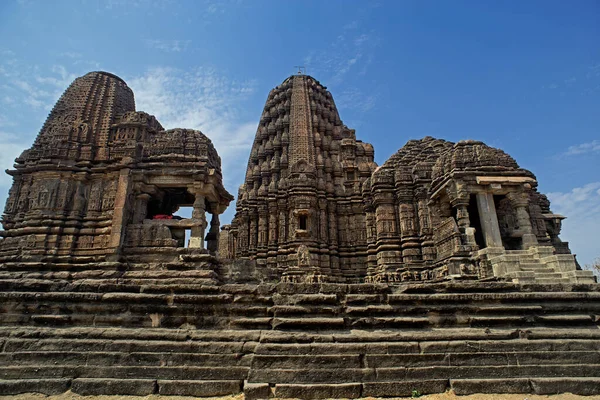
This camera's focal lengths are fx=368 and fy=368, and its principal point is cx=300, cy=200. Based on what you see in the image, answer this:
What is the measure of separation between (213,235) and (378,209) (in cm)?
990

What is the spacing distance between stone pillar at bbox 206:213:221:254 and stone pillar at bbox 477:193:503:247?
34.7ft

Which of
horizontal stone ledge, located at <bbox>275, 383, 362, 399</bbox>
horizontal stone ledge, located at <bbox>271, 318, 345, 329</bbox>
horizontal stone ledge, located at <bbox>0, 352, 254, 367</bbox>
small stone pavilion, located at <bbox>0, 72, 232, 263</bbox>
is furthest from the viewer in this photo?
small stone pavilion, located at <bbox>0, 72, 232, 263</bbox>

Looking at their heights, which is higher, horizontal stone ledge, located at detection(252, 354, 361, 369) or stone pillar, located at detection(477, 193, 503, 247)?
stone pillar, located at detection(477, 193, 503, 247)

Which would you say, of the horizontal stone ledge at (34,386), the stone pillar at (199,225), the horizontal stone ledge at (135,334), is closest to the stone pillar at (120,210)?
the stone pillar at (199,225)

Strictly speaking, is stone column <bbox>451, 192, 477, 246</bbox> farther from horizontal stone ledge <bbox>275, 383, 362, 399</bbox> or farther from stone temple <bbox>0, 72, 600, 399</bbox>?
horizontal stone ledge <bbox>275, 383, 362, 399</bbox>

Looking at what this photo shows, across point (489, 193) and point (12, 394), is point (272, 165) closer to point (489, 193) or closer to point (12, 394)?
point (489, 193)

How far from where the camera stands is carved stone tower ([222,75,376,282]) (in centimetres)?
2042

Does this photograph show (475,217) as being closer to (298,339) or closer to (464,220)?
(464,220)

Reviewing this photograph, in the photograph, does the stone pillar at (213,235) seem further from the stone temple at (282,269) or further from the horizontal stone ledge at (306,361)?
the horizontal stone ledge at (306,361)

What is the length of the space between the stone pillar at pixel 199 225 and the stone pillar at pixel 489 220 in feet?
35.2

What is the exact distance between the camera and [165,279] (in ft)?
35.2

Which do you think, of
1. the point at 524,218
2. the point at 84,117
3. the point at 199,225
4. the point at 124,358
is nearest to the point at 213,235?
the point at 199,225

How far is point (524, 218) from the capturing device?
14.6 meters

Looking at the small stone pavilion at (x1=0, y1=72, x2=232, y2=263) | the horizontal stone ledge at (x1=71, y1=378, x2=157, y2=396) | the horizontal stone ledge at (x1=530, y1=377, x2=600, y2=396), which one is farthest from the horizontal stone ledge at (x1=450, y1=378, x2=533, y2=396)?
the small stone pavilion at (x1=0, y1=72, x2=232, y2=263)
